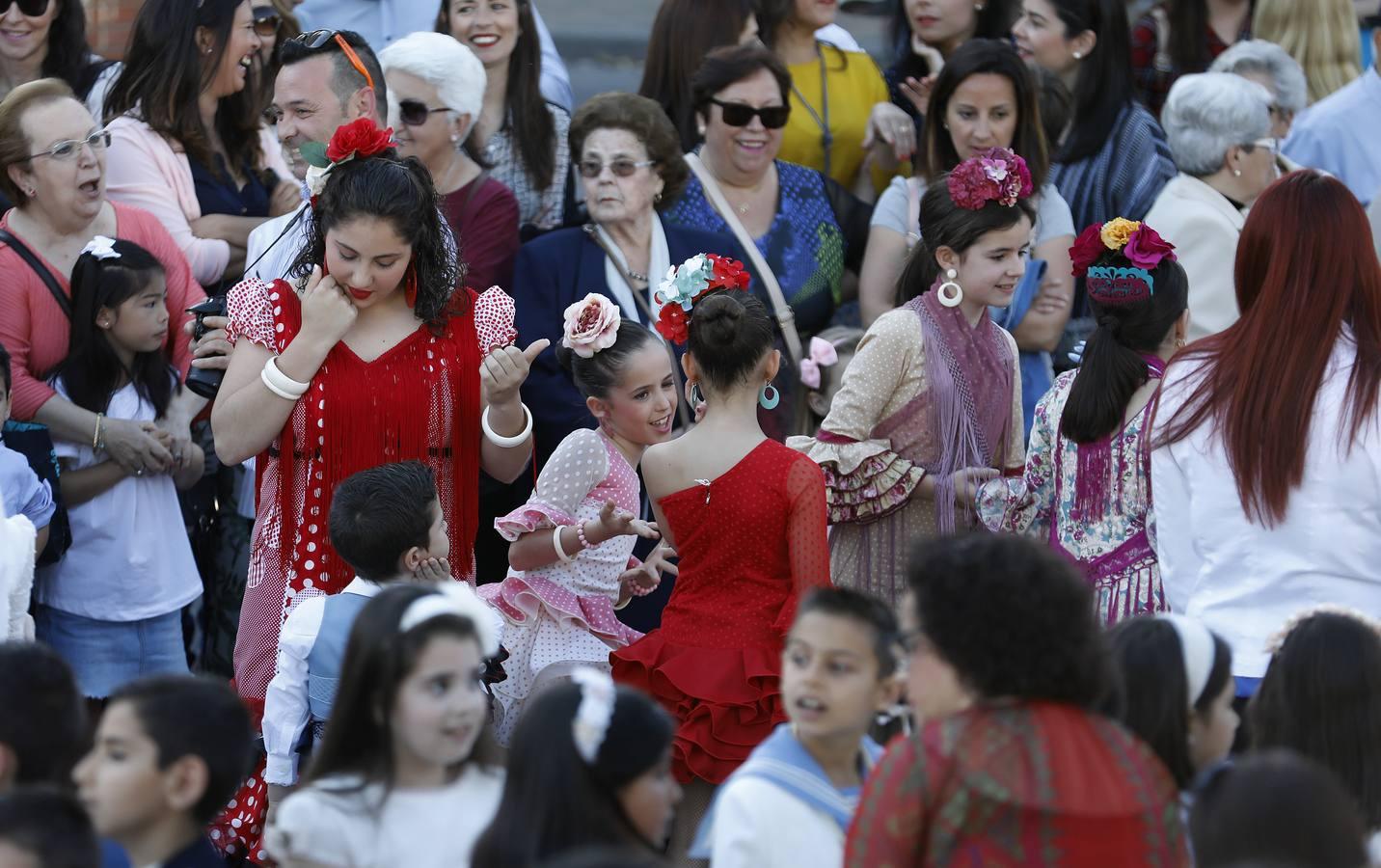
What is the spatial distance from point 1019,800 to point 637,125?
10.6 feet

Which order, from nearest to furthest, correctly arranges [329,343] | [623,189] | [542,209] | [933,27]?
[329,343], [623,189], [542,209], [933,27]

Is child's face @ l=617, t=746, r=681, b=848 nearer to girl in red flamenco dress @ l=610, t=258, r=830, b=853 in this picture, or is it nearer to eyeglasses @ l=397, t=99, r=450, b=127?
girl in red flamenco dress @ l=610, t=258, r=830, b=853

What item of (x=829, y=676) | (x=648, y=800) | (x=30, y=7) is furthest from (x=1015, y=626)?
(x=30, y=7)

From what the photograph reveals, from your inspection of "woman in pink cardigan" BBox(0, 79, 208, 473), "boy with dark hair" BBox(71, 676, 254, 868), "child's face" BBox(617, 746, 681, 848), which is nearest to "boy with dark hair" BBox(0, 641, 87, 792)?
"boy with dark hair" BBox(71, 676, 254, 868)

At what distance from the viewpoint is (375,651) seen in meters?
3.08

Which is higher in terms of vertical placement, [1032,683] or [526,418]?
[526,418]

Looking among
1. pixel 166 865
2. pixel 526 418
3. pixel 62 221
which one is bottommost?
pixel 166 865

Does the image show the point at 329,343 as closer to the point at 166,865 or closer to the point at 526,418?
the point at 526,418

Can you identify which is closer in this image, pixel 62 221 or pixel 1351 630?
pixel 1351 630

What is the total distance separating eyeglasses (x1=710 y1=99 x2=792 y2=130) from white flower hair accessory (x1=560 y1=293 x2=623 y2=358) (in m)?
1.40

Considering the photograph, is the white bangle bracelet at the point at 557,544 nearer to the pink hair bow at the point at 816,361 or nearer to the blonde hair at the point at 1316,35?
the pink hair bow at the point at 816,361

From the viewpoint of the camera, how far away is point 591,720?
279cm

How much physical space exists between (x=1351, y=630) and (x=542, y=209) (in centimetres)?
329

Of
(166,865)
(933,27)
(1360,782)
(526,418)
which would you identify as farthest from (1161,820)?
(933,27)
